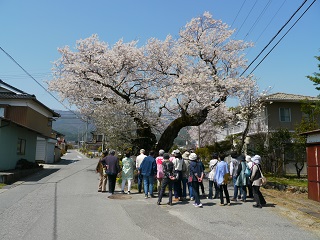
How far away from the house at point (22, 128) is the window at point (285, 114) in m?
20.4

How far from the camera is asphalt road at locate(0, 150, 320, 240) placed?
237 inches

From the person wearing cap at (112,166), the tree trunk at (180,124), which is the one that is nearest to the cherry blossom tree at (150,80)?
the tree trunk at (180,124)

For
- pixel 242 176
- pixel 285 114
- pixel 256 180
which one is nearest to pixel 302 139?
pixel 285 114

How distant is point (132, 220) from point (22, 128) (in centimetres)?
1489

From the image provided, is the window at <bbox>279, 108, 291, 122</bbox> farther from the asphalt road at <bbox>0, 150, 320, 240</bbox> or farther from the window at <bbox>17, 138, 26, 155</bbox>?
the window at <bbox>17, 138, 26, 155</bbox>

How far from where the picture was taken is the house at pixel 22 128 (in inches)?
665

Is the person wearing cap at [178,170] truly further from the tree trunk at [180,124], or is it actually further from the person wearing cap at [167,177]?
the tree trunk at [180,124]

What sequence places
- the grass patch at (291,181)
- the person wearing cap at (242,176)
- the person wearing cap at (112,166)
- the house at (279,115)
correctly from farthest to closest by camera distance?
the house at (279,115) → the grass patch at (291,181) → the person wearing cap at (112,166) → the person wearing cap at (242,176)

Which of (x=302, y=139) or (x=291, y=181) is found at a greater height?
(x=302, y=139)

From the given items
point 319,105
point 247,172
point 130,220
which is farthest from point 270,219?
point 319,105

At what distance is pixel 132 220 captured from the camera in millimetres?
7207

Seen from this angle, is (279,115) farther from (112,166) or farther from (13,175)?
(13,175)

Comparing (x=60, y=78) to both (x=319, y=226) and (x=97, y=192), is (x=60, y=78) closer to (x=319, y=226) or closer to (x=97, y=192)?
(x=97, y=192)

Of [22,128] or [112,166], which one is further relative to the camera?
[22,128]
